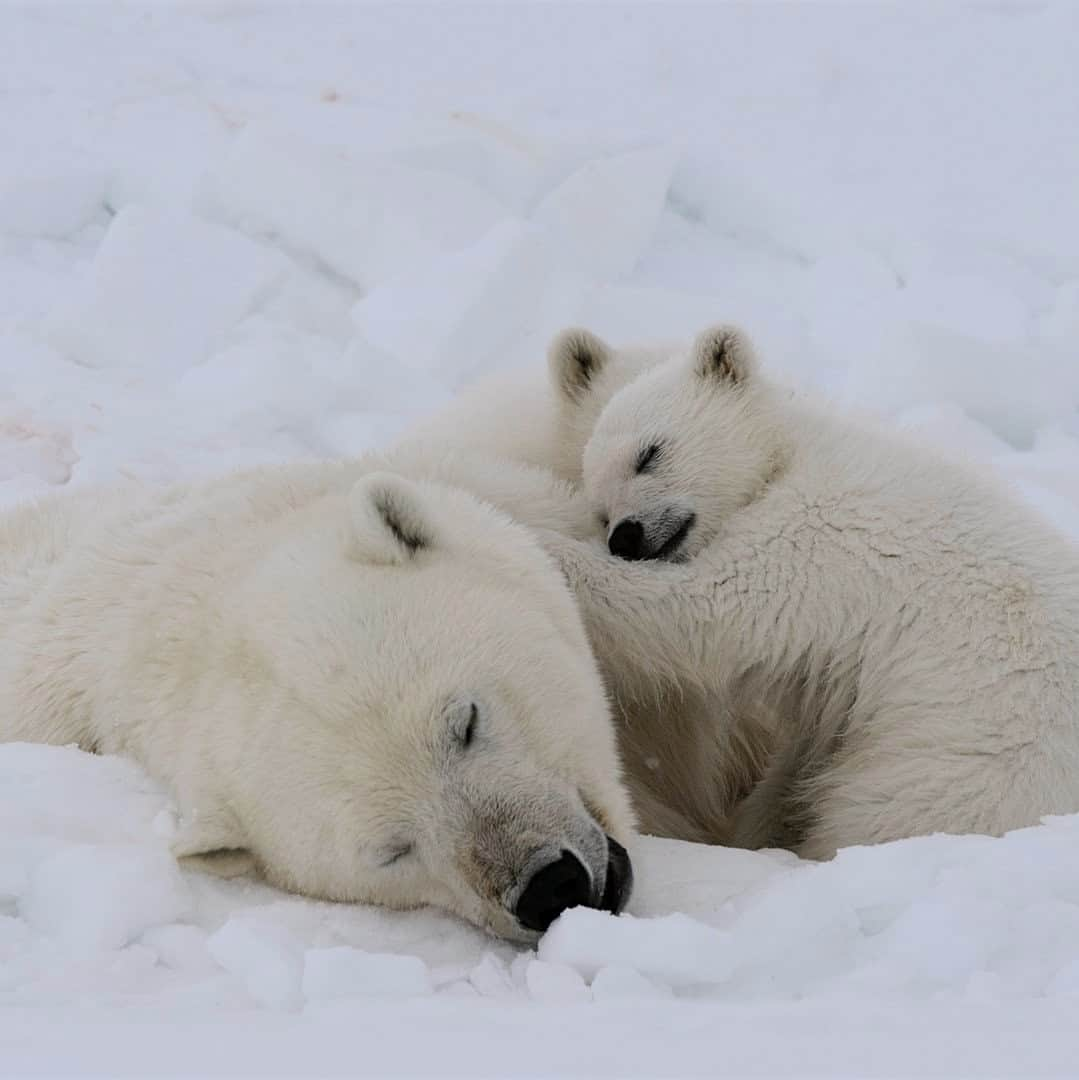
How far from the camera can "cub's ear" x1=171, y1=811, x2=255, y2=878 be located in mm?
2324

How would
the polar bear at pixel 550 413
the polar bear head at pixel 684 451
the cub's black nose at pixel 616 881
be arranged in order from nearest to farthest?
the cub's black nose at pixel 616 881 → the polar bear head at pixel 684 451 → the polar bear at pixel 550 413

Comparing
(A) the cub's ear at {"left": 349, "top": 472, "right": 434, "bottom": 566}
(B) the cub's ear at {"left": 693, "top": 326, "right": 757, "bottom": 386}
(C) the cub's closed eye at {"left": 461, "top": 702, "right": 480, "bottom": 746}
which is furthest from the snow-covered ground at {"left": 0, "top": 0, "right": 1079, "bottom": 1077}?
(B) the cub's ear at {"left": 693, "top": 326, "right": 757, "bottom": 386}

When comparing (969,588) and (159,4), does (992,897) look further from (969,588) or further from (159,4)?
(159,4)

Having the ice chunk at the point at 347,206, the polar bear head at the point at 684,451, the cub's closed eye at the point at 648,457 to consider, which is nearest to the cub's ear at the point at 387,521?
the polar bear head at the point at 684,451

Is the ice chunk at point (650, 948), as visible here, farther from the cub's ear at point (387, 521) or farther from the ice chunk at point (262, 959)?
the cub's ear at point (387, 521)

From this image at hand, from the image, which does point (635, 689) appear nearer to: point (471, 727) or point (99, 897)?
point (471, 727)

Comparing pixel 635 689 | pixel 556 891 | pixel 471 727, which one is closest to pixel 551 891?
pixel 556 891

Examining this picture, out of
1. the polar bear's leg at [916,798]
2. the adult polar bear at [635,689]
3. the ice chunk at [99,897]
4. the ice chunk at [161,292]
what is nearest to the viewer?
the ice chunk at [99,897]

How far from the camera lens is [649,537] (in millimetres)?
3303

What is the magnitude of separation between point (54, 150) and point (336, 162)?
1.28 m

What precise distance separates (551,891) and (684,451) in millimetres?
1498

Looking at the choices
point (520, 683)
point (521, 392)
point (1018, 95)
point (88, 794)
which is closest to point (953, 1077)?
point (520, 683)

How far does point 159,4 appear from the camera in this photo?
27.0ft

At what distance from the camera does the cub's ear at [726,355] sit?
11.6ft
